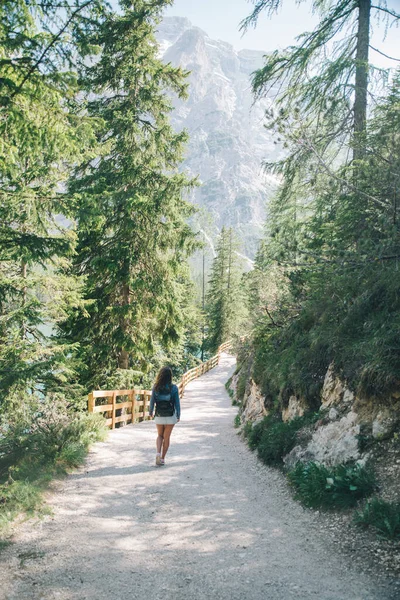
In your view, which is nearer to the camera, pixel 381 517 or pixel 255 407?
pixel 381 517

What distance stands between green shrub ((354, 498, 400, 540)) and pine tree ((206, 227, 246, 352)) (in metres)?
39.8

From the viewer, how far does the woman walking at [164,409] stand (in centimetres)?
706

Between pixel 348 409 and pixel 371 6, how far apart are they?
9.21 metres

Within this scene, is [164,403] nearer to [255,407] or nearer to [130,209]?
[255,407]

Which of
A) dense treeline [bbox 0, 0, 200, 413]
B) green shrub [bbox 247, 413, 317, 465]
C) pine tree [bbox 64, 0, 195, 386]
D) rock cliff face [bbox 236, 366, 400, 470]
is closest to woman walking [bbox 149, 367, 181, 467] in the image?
green shrub [bbox 247, 413, 317, 465]

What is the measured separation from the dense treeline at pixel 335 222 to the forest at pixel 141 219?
0.04 m

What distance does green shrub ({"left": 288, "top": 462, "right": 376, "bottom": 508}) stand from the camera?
14.6ft

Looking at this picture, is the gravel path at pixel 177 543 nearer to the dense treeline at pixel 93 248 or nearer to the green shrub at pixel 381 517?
the green shrub at pixel 381 517

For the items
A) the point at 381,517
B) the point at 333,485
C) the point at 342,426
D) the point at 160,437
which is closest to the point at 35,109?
the point at 160,437

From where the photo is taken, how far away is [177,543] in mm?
4141

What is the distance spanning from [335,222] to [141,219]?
6950 mm

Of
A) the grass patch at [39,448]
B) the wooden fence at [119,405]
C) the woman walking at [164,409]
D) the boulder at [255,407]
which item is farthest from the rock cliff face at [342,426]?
the wooden fence at [119,405]

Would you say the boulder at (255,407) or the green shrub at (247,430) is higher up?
the boulder at (255,407)

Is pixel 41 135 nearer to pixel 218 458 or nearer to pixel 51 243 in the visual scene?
pixel 51 243
